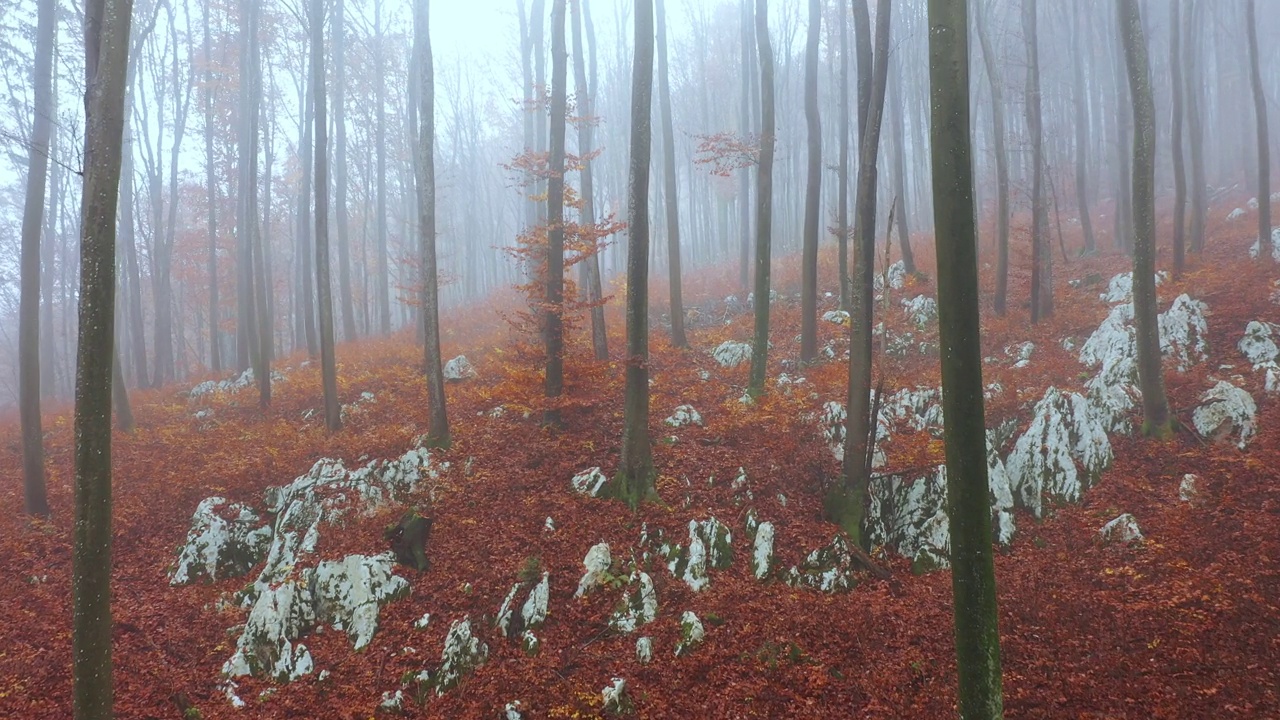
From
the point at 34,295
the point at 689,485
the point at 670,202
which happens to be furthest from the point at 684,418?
the point at 34,295

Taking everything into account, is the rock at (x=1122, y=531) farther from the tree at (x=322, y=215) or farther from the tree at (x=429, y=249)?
the tree at (x=322, y=215)

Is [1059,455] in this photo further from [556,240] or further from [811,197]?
[556,240]

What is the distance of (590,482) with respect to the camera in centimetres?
972

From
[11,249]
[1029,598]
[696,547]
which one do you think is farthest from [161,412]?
[11,249]

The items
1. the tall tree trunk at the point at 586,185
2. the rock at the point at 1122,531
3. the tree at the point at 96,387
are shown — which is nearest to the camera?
the tree at the point at 96,387

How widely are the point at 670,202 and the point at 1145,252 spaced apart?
11092 millimetres

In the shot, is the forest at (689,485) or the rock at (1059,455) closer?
the forest at (689,485)

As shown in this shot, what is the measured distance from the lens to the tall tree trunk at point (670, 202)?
16.2m

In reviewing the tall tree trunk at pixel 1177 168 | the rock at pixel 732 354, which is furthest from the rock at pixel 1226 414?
the rock at pixel 732 354

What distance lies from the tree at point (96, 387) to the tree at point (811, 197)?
11.3 metres

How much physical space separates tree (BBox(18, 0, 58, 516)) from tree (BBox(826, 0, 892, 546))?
43.3 feet

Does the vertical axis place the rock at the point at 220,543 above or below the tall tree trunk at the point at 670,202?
below

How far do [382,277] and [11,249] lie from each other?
78.8 feet

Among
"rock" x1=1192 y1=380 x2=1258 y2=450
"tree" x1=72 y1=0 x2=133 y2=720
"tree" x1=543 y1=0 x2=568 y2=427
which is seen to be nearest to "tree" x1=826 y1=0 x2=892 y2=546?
"rock" x1=1192 y1=380 x2=1258 y2=450
